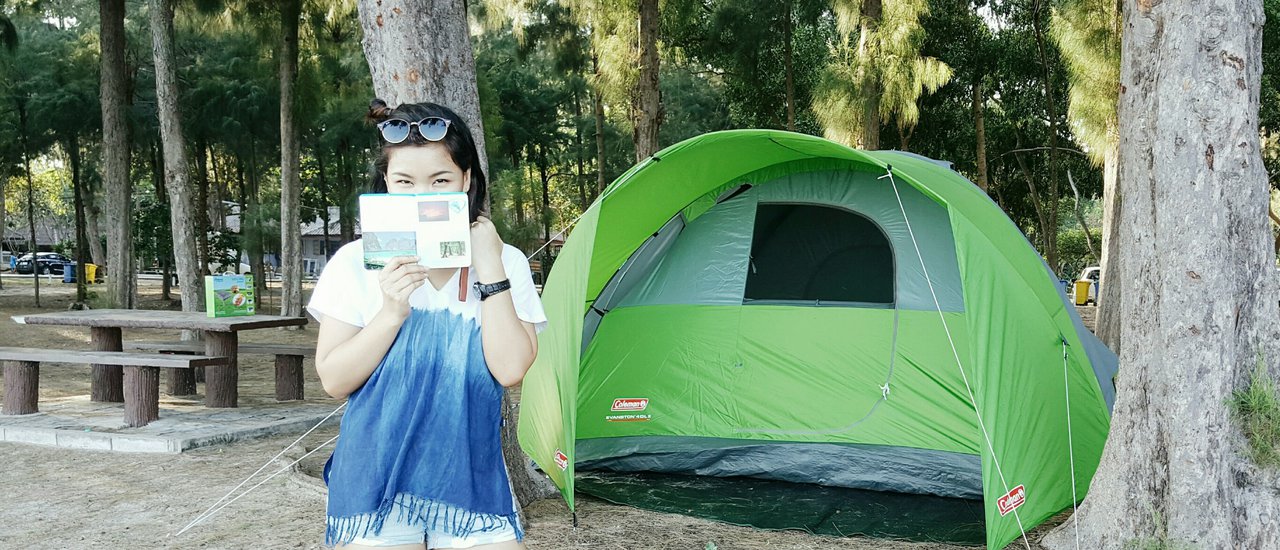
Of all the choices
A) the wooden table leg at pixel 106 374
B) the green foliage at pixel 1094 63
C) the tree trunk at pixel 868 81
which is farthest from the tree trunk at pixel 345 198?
the green foliage at pixel 1094 63

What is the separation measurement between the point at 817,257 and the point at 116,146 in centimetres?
1005

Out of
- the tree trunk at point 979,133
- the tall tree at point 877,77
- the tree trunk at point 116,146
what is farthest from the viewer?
the tree trunk at point 979,133

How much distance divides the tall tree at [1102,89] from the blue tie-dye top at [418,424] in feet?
28.2

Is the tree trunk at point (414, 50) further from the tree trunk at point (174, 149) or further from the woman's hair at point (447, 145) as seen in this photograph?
the tree trunk at point (174, 149)

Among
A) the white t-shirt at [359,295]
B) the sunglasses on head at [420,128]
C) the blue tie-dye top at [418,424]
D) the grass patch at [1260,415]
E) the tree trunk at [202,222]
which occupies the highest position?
the tree trunk at [202,222]

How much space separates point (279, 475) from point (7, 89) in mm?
15439

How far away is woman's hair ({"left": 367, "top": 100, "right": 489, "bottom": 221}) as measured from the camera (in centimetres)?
166

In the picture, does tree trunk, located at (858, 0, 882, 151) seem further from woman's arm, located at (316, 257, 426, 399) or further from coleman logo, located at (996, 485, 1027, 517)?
woman's arm, located at (316, 257, 426, 399)

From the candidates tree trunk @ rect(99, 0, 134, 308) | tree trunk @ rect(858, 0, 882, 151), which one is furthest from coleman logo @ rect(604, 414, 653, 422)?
tree trunk @ rect(99, 0, 134, 308)

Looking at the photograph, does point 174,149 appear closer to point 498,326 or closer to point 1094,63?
point 1094,63

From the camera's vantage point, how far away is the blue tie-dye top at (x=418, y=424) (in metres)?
1.58

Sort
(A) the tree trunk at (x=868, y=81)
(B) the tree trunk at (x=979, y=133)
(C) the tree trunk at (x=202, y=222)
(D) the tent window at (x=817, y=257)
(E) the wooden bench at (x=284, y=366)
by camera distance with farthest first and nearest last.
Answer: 1. (B) the tree trunk at (x=979, y=133)
2. (C) the tree trunk at (x=202, y=222)
3. (A) the tree trunk at (x=868, y=81)
4. (E) the wooden bench at (x=284, y=366)
5. (D) the tent window at (x=817, y=257)

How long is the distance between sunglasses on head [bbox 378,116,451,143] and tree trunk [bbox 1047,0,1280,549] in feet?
8.74

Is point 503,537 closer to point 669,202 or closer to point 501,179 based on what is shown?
point 669,202
